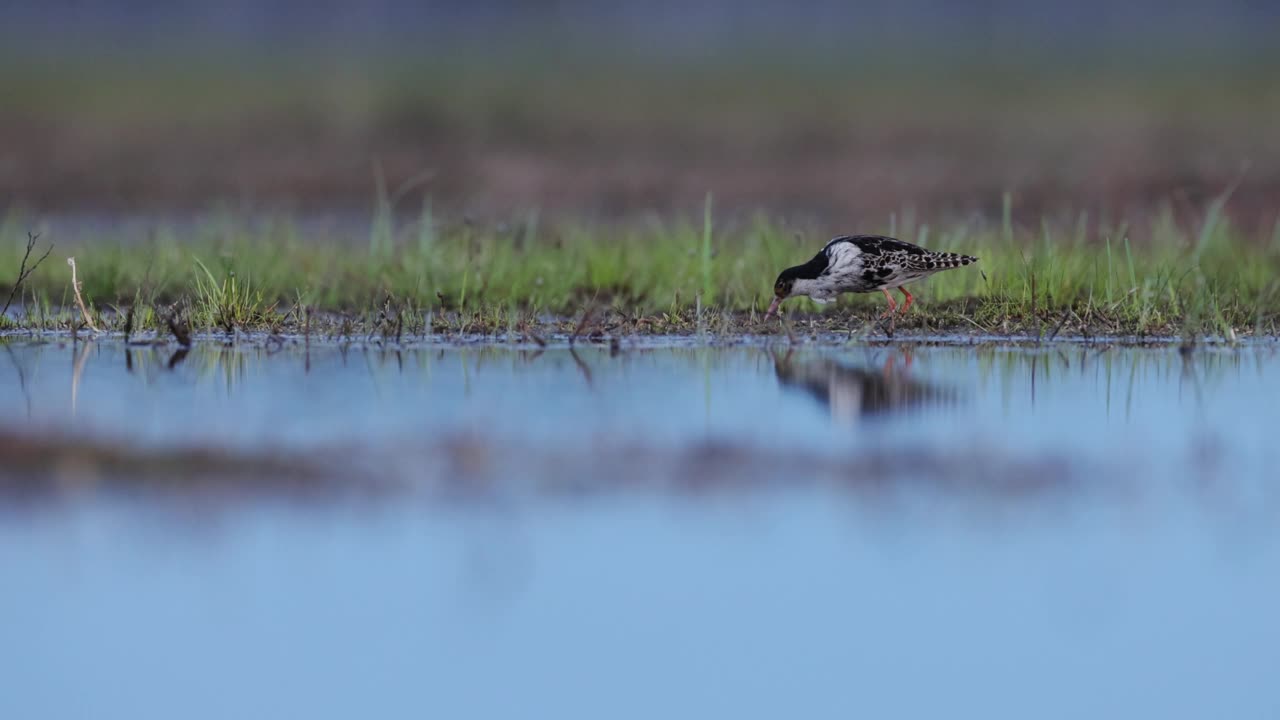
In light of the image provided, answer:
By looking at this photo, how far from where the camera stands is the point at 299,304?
962cm

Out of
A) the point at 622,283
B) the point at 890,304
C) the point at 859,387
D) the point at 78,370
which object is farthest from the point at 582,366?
the point at 622,283

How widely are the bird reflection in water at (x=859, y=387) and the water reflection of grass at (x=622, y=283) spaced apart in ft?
3.75

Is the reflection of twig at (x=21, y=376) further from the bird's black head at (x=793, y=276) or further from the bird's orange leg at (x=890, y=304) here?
the bird's orange leg at (x=890, y=304)

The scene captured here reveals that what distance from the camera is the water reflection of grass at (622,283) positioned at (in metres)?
9.60

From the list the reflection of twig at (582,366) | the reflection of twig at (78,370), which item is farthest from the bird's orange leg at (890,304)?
the reflection of twig at (78,370)

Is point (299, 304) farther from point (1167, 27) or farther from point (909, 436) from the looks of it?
point (1167, 27)

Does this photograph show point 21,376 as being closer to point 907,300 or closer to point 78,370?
point 78,370

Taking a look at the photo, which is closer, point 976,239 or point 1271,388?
point 1271,388

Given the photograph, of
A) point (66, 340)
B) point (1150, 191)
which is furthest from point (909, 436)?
point (1150, 191)

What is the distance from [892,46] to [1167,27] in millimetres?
8019

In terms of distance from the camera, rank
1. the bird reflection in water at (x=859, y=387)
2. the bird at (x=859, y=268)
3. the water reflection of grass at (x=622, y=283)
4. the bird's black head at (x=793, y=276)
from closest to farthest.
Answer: the bird reflection in water at (x=859, y=387), the bird at (x=859, y=268), the bird's black head at (x=793, y=276), the water reflection of grass at (x=622, y=283)

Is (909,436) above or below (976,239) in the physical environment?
below

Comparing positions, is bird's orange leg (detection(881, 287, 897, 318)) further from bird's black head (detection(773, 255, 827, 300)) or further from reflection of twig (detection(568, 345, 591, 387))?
A: reflection of twig (detection(568, 345, 591, 387))

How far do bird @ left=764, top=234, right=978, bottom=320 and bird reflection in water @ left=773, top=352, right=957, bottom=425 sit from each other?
2.57ft
